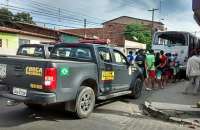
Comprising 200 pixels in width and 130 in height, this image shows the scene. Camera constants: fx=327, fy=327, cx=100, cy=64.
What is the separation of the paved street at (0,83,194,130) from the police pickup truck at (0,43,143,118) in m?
0.36

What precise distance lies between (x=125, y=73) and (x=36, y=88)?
400 cm

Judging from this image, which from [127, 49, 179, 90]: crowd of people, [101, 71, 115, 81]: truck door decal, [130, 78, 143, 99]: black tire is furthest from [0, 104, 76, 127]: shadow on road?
[127, 49, 179, 90]: crowd of people

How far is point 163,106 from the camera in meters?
9.73

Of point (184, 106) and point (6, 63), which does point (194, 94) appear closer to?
point (184, 106)

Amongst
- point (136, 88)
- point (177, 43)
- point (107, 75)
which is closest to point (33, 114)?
point (107, 75)

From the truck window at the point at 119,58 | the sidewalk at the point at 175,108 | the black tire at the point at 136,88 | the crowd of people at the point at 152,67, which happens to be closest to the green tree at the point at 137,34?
→ the crowd of people at the point at 152,67

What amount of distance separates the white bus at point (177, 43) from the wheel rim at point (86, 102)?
13.2 meters

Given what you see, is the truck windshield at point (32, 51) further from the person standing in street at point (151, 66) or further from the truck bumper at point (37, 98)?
the truck bumper at point (37, 98)

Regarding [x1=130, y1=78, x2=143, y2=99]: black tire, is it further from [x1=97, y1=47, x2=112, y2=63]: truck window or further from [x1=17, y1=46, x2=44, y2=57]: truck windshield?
[x1=17, y1=46, x2=44, y2=57]: truck windshield

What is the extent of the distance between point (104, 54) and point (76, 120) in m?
2.33

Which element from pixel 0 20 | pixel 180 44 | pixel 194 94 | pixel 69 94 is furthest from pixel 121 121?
pixel 0 20

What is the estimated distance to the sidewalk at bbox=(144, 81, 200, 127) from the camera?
8484mm

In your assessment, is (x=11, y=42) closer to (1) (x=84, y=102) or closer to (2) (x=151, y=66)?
(2) (x=151, y=66)

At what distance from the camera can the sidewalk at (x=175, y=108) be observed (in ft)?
27.8
